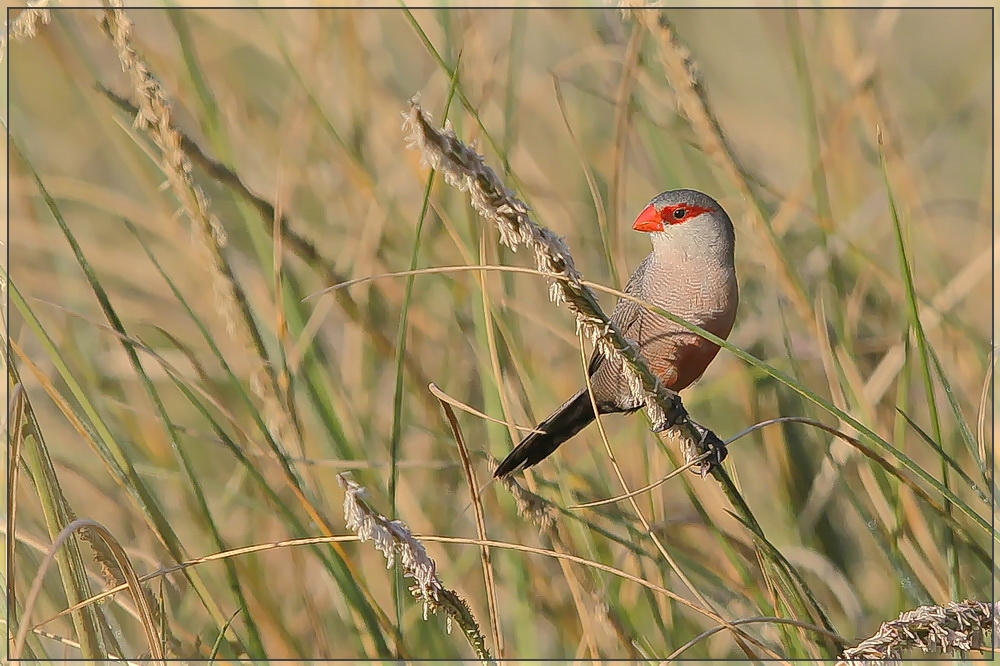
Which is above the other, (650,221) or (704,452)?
(650,221)

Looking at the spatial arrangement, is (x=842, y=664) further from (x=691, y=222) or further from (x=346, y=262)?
(x=346, y=262)

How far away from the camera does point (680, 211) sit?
2.24 meters

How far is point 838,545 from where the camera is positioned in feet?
7.06

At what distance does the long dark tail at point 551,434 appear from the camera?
1747 millimetres

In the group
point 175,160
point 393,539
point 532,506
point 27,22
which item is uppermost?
point 27,22

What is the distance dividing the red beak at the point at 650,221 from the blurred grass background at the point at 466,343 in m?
0.12

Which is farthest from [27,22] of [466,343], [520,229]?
[466,343]

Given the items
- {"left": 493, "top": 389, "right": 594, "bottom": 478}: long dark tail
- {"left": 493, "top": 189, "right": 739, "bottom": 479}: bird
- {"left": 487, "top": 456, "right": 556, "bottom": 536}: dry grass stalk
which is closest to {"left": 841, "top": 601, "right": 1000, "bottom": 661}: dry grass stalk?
{"left": 487, "top": 456, "right": 556, "bottom": 536}: dry grass stalk

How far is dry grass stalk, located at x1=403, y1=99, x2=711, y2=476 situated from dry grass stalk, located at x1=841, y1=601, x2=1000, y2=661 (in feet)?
1.13

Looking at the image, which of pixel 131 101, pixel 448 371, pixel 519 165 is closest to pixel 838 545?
pixel 448 371

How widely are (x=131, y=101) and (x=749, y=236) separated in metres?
1.15

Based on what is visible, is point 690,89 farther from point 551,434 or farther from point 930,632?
point 930,632

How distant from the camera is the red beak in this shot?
2262 mm

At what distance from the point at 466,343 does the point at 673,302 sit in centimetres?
49
